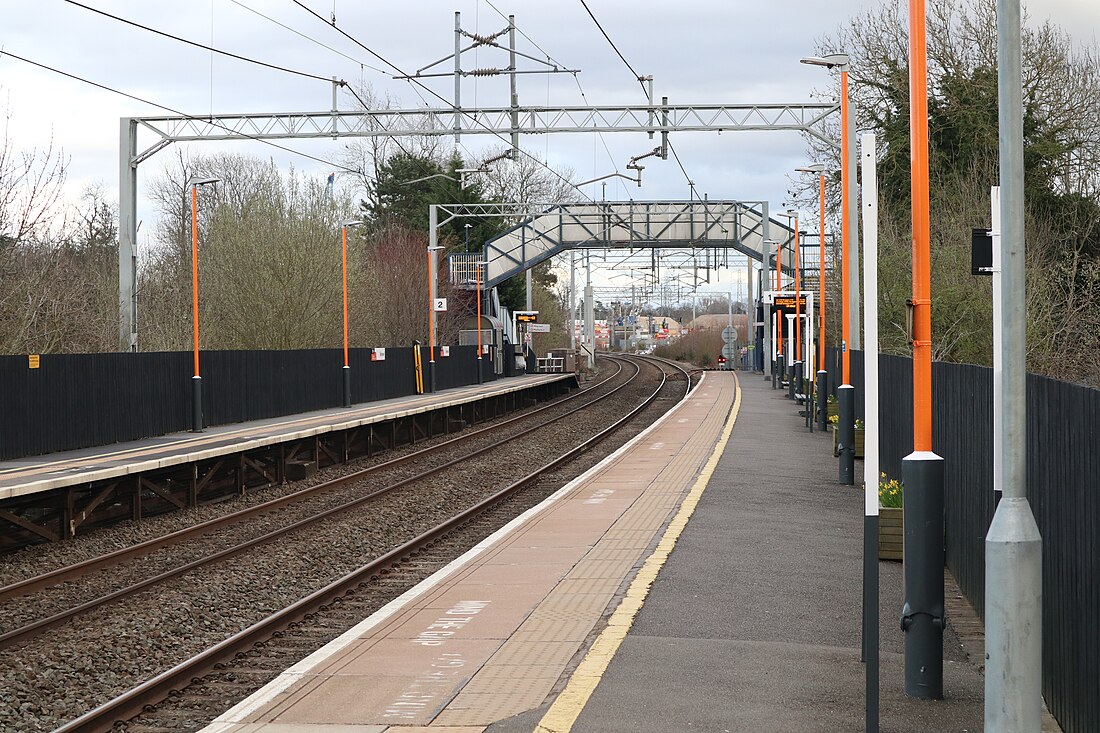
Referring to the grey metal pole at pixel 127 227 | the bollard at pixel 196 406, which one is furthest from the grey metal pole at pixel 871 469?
the grey metal pole at pixel 127 227

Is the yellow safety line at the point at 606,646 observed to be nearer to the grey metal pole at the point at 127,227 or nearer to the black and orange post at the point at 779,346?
the grey metal pole at the point at 127,227

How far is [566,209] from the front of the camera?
51312 mm

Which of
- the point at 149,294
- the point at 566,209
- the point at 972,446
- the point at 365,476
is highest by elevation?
the point at 566,209

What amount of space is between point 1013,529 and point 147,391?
19924mm

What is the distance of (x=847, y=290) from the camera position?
866 inches

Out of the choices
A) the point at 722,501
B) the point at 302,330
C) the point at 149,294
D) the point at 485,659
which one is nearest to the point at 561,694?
the point at 485,659

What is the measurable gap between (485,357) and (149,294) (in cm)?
1399

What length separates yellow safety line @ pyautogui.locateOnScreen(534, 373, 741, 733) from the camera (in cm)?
622

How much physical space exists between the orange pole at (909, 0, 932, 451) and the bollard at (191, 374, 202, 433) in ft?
62.5

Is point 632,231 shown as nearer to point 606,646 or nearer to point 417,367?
point 417,367

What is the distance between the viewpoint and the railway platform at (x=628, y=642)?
21.0 ft

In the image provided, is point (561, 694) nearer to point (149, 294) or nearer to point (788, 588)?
point (788, 588)

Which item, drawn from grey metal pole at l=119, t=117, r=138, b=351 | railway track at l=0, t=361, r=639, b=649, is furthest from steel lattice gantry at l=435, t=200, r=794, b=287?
grey metal pole at l=119, t=117, r=138, b=351

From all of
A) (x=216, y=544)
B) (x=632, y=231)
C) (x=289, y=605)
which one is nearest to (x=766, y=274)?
(x=632, y=231)
